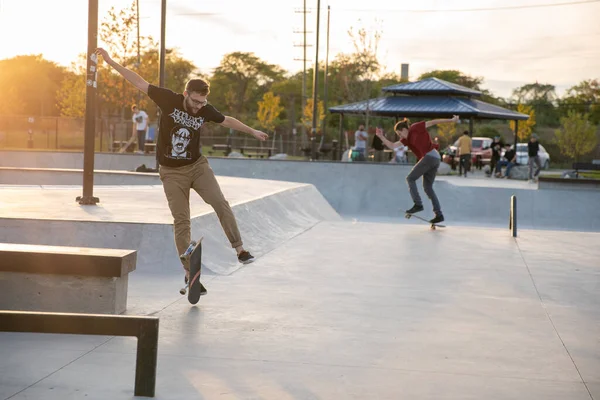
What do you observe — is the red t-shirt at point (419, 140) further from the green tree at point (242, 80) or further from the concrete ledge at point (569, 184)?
the green tree at point (242, 80)

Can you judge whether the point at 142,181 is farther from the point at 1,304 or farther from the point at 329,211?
the point at 1,304

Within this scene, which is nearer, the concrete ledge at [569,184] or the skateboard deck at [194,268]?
the skateboard deck at [194,268]

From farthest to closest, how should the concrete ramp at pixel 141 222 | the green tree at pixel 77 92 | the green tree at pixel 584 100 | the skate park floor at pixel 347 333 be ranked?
the green tree at pixel 584 100 → the green tree at pixel 77 92 → the concrete ramp at pixel 141 222 → the skate park floor at pixel 347 333

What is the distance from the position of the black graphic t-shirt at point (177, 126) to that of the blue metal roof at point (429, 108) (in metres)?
26.9

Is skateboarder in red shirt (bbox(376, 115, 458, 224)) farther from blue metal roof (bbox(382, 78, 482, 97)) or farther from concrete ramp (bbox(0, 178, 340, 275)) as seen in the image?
blue metal roof (bbox(382, 78, 482, 97))

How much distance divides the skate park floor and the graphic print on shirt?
48.2 inches

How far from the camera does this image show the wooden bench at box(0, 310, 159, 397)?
424 centimetres

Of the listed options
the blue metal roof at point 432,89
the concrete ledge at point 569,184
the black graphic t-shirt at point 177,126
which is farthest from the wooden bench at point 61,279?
the blue metal roof at point 432,89

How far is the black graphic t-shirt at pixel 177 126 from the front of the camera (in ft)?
22.0

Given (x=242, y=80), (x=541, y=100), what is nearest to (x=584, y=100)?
(x=541, y=100)

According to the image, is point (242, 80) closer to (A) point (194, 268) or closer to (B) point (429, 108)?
(B) point (429, 108)

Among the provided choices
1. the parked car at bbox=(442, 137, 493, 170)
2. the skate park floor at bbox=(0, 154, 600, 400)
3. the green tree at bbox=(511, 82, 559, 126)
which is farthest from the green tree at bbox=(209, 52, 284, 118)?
→ the skate park floor at bbox=(0, 154, 600, 400)

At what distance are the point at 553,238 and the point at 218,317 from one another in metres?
8.41

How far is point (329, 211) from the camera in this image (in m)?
17.6
